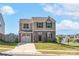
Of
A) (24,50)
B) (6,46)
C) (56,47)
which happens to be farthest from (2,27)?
(56,47)

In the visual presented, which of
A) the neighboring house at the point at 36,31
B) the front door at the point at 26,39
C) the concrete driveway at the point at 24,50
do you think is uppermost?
the neighboring house at the point at 36,31

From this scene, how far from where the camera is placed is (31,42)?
13891mm

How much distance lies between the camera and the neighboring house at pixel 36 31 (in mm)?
13812

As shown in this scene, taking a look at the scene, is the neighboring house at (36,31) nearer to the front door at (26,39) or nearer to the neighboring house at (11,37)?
the front door at (26,39)

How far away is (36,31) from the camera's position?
547 inches

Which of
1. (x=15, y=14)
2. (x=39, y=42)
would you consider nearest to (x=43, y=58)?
(x=39, y=42)

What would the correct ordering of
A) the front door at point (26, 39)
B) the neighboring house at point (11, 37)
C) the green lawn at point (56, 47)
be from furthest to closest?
1. the front door at point (26, 39)
2. the neighboring house at point (11, 37)
3. the green lawn at point (56, 47)

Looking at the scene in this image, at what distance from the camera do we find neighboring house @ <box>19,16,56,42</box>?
1381cm

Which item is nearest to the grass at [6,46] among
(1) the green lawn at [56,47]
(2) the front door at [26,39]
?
(2) the front door at [26,39]

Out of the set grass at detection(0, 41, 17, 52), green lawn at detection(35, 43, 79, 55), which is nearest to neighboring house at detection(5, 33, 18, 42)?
grass at detection(0, 41, 17, 52)

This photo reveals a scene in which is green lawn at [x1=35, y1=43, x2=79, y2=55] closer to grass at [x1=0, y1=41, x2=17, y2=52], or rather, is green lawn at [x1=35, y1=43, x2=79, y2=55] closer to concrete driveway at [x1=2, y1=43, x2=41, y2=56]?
concrete driveway at [x1=2, y1=43, x2=41, y2=56]

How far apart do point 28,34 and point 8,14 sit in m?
0.78

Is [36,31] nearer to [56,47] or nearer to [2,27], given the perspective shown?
[56,47]

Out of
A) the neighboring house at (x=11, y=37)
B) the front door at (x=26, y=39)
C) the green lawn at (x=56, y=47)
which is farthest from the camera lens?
the front door at (x=26, y=39)
